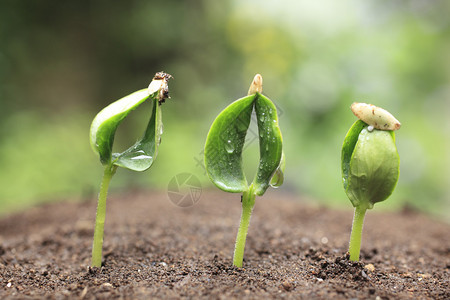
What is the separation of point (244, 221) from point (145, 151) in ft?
1.02

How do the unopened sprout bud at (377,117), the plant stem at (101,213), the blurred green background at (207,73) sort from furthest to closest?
the blurred green background at (207,73)
the plant stem at (101,213)
the unopened sprout bud at (377,117)

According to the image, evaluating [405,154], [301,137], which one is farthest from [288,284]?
[405,154]

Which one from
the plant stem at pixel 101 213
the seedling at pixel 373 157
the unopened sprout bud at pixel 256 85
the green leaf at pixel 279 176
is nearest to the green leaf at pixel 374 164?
the seedling at pixel 373 157

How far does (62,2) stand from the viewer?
4191 mm

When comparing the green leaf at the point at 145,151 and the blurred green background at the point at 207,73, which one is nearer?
the green leaf at the point at 145,151

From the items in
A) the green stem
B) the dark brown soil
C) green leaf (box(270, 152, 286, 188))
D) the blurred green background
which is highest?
the blurred green background

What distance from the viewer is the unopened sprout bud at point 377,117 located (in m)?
0.94

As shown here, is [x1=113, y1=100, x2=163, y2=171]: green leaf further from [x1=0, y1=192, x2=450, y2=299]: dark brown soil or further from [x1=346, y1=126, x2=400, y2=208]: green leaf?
[x1=346, y1=126, x2=400, y2=208]: green leaf

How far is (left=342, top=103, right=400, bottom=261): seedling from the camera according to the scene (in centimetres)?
94

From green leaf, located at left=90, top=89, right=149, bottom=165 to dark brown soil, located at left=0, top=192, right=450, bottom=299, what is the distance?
34 centimetres

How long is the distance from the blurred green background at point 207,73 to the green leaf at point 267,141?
2709mm

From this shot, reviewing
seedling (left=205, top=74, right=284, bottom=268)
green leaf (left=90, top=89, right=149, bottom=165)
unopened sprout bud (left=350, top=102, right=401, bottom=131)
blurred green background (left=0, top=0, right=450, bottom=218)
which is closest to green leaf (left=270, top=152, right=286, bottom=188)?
seedling (left=205, top=74, right=284, bottom=268)

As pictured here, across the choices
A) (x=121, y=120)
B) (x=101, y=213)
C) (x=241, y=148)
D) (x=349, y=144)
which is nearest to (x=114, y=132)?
(x=121, y=120)

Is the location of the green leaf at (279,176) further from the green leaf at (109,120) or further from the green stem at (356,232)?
the green leaf at (109,120)
